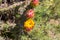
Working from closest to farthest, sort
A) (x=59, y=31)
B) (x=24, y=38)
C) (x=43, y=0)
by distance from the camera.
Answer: (x=24, y=38)
(x=43, y=0)
(x=59, y=31)

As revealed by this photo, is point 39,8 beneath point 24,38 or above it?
above

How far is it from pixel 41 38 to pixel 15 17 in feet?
1.59

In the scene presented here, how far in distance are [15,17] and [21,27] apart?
303 millimetres

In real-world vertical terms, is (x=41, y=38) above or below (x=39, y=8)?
below

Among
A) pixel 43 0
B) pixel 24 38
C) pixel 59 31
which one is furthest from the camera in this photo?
pixel 59 31

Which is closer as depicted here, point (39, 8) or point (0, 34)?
point (39, 8)

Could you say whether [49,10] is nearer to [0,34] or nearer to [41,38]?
[41,38]

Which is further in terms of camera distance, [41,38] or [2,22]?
[2,22]

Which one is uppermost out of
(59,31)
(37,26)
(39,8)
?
(39,8)

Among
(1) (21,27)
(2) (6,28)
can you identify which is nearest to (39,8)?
(1) (21,27)

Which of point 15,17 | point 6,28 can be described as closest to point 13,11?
point 15,17

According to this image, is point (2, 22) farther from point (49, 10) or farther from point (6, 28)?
point (49, 10)

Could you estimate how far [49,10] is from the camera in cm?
259

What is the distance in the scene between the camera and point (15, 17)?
2.63 meters
